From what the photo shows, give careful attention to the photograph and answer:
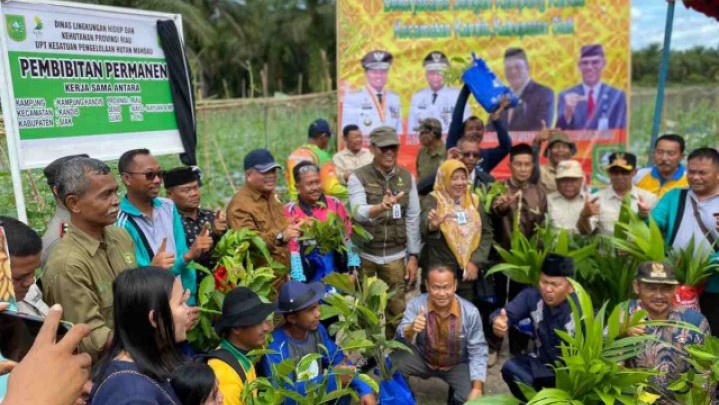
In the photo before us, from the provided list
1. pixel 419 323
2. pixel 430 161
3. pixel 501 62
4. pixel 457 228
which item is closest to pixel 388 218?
pixel 457 228

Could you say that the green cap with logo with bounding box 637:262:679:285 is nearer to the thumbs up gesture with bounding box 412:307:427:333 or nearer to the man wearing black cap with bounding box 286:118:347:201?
the thumbs up gesture with bounding box 412:307:427:333

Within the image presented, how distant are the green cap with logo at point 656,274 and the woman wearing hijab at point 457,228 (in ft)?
4.52

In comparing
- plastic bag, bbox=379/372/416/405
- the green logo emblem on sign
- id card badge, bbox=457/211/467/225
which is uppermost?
the green logo emblem on sign

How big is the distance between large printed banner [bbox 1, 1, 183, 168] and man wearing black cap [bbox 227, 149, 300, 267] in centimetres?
90

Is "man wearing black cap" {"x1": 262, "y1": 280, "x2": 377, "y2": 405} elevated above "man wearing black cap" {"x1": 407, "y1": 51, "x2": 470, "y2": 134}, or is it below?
below

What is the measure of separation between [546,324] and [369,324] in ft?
4.08

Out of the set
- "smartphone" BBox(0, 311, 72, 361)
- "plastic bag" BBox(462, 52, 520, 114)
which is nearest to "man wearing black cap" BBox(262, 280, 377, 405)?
"smartphone" BBox(0, 311, 72, 361)

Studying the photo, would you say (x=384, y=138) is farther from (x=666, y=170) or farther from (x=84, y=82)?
(x=666, y=170)

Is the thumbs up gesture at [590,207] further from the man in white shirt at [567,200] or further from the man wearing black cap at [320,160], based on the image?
the man wearing black cap at [320,160]

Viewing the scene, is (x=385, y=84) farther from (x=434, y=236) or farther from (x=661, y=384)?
(x=661, y=384)

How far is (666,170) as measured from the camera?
16.7 feet

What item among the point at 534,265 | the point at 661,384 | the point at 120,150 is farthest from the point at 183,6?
the point at 661,384

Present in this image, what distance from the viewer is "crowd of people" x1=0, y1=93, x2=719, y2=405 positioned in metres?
2.11

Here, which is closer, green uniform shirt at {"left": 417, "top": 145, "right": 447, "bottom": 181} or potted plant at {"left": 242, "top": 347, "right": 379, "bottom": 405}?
potted plant at {"left": 242, "top": 347, "right": 379, "bottom": 405}
